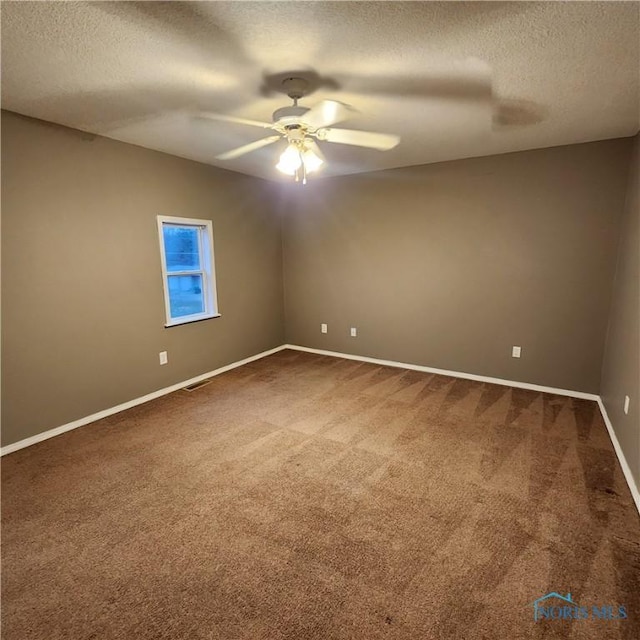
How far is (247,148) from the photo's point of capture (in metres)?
3.16

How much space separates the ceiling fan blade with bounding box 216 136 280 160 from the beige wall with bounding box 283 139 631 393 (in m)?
1.40

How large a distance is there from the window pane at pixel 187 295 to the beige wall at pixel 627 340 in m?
3.96

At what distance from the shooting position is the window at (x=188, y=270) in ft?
11.8

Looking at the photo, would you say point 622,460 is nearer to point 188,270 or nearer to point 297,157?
point 297,157

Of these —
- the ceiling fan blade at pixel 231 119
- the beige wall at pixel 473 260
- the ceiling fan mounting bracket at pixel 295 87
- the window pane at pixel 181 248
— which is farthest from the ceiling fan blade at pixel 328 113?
the window pane at pixel 181 248

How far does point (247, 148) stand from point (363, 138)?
1053 mm

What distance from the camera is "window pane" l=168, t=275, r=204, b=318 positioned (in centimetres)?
408

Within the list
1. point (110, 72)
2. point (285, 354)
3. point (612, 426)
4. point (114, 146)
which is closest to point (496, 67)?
point (110, 72)

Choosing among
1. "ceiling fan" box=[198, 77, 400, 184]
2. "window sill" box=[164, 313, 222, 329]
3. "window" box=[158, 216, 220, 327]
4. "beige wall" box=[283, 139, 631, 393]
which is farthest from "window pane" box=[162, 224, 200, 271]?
"beige wall" box=[283, 139, 631, 393]

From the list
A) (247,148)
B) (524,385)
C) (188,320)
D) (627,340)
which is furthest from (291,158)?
(524,385)

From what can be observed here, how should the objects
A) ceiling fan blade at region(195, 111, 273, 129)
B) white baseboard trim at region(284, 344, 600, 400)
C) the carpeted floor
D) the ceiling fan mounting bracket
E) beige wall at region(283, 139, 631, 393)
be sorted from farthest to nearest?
white baseboard trim at region(284, 344, 600, 400), beige wall at region(283, 139, 631, 393), ceiling fan blade at region(195, 111, 273, 129), the ceiling fan mounting bracket, the carpeted floor

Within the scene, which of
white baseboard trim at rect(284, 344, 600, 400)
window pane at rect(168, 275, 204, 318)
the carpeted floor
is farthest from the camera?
window pane at rect(168, 275, 204, 318)

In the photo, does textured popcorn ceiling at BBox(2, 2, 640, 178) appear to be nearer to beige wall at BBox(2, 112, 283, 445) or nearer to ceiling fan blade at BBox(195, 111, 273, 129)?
ceiling fan blade at BBox(195, 111, 273, 129)

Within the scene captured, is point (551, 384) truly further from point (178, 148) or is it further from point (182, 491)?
point (178, 148)
